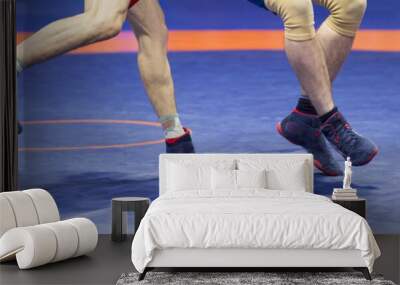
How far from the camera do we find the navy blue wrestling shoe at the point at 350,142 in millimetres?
8219

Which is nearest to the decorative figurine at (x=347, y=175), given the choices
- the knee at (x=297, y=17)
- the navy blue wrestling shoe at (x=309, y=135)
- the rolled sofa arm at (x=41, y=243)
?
the navy blue wrestling shoe at (x=309, y=135)

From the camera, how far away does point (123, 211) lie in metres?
7.66

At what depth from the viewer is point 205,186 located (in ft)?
24.7

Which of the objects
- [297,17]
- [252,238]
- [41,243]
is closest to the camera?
[252,238]

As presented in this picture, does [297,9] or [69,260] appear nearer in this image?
[69,260]

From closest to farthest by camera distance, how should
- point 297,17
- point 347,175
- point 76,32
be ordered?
point 347,175 → point 297,17 → point 76,32

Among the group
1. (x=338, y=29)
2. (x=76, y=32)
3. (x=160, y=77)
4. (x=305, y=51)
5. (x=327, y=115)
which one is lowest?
(x=327, y=115)

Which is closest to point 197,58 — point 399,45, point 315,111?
point 315,111

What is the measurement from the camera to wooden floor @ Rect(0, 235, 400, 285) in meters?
5.72

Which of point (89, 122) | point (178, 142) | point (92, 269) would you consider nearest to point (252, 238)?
point (92, 269)

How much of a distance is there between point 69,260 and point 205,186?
1707 mm

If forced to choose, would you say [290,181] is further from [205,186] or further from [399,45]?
[399,45]

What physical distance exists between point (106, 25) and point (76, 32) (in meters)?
0.36

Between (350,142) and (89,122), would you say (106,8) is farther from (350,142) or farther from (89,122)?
(350,142)
